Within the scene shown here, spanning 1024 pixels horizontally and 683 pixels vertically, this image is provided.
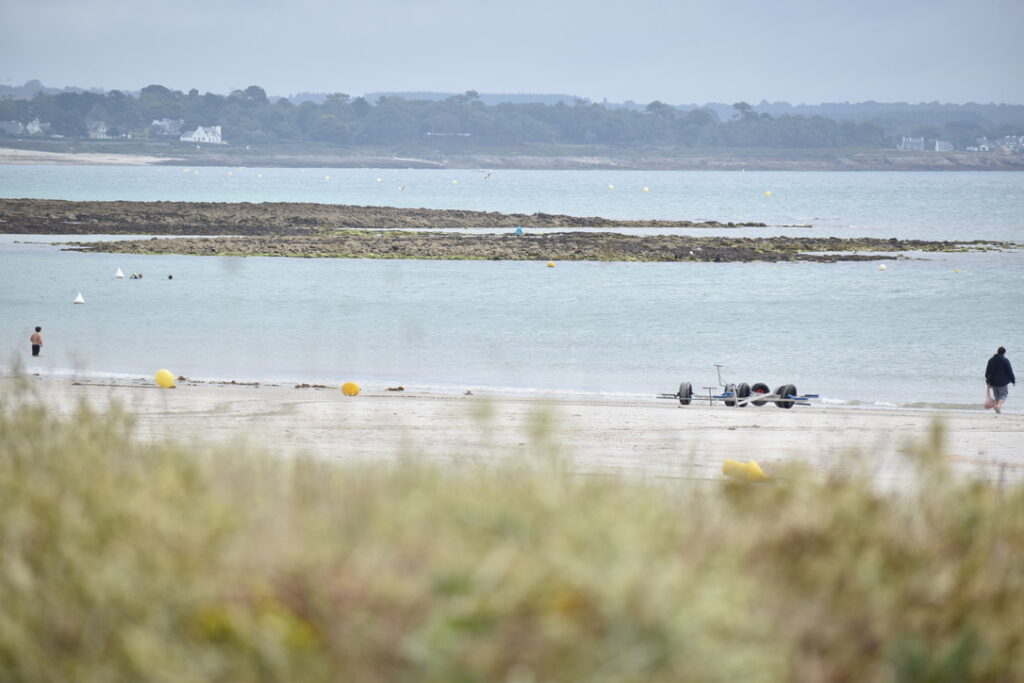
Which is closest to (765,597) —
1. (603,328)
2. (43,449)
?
(43,449)

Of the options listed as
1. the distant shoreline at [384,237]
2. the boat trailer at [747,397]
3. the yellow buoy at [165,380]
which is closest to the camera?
the boat trailer at [747,397]

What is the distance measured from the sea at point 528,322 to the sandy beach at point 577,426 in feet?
6.75

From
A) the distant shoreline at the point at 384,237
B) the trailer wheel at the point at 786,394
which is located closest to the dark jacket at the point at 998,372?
the trailer wheel at the point at 786,394

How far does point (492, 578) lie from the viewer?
4008mm

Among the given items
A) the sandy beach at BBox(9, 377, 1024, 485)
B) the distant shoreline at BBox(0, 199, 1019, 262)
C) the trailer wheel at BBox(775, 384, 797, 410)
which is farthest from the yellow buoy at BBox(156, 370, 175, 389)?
the distant shoreline at BBox(0, 199, 1019, 262)

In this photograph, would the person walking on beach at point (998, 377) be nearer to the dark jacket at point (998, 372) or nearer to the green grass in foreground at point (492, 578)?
the dark jacket at point (998, 372)

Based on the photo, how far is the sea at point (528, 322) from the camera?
93.8 ft

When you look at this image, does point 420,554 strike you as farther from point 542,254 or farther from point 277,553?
point 542,254

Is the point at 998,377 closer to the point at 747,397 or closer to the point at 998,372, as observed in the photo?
the point at 998,372

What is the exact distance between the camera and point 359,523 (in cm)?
466

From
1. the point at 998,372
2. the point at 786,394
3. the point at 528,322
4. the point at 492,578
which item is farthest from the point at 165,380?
the point at 492,578

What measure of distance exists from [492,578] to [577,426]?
15102mm

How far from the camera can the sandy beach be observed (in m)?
15.4

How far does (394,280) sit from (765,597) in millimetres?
47881
